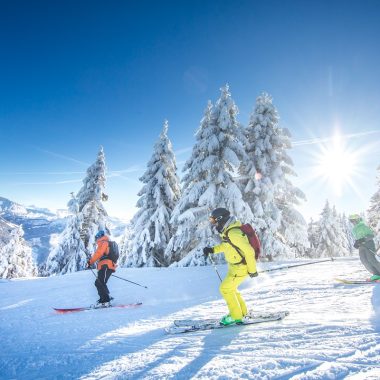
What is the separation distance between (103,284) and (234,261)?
4424mm

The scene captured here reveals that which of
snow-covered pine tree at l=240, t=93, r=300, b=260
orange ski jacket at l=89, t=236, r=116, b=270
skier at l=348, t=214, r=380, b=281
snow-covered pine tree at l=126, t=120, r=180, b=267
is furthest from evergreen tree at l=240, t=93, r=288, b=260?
orange ski jacket at l=89, t=236, r=116, b=270

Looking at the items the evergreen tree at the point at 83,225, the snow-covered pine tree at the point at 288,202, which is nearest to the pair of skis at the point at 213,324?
the snow-covered pine tree at the point at 288,202

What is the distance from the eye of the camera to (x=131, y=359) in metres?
3.78

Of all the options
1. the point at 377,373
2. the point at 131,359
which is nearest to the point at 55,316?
the point at 131,359

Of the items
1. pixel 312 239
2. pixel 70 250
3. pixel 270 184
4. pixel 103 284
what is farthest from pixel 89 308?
pixel 312 239

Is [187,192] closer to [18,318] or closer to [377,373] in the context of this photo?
[18,318]

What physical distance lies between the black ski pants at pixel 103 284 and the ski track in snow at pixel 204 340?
559 millimetres

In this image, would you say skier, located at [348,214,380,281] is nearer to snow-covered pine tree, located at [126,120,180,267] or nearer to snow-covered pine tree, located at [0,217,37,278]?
snow-covered pine tree, located at [126,120,180,267]

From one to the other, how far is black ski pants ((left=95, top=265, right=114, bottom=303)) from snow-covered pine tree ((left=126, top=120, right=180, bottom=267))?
12834 millimetres

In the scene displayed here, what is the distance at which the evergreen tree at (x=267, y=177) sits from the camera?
686 inches

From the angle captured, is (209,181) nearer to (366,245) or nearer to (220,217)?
(366,245)

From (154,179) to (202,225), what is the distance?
7.35m

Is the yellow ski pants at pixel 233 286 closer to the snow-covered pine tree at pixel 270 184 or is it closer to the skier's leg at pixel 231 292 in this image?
the skier's leg at pixel 231 292

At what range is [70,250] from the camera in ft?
86.6
